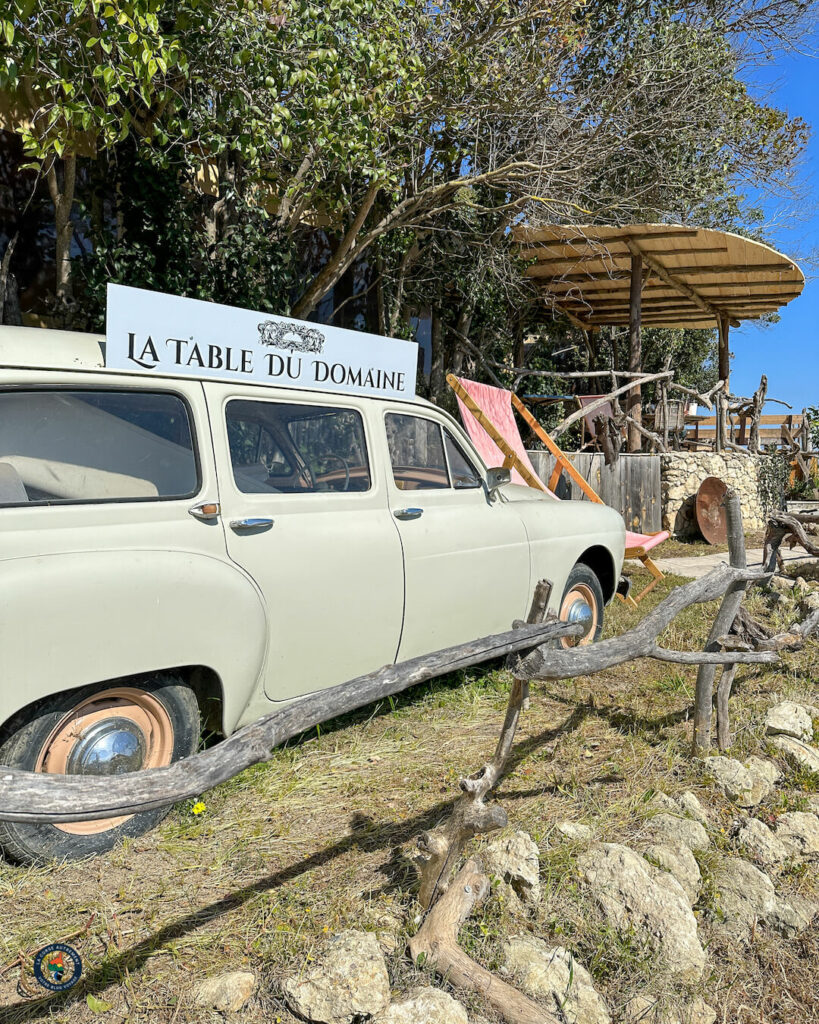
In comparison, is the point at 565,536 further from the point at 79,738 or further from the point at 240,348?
the point at 79,738

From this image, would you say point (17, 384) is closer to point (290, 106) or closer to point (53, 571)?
point (53, 571)

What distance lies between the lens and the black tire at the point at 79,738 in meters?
2.59

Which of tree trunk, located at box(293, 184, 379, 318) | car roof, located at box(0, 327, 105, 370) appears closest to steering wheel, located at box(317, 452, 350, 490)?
car roof, located at box(0, 327, 105, 370)

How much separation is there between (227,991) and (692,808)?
205cm

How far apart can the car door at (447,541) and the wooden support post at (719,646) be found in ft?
3.45

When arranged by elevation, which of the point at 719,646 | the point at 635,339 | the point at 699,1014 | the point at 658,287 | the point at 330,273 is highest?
the point at 658,287

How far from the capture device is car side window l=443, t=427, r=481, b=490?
4.42 m

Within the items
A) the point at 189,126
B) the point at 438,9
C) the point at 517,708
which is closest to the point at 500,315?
the point at 438,9

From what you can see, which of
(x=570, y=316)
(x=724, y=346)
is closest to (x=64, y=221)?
(x=570, y=316)

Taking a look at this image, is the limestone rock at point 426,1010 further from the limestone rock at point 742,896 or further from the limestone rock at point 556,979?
the limestone rock at point 742,896

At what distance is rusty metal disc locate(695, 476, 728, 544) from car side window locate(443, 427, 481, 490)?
7391mm

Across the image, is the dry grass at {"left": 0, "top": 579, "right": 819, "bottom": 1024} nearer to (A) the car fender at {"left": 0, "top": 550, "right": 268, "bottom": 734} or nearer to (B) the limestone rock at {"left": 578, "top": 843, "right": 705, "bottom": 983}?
(B) the limestone rock at {"left": 578, "top": 843, "right": 705, "bottom": 983}

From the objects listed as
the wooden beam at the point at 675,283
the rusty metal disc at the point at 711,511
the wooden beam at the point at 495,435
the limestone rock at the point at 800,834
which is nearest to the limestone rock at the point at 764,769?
the limestone rock at the point at 800,834

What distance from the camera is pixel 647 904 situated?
2.66 m
